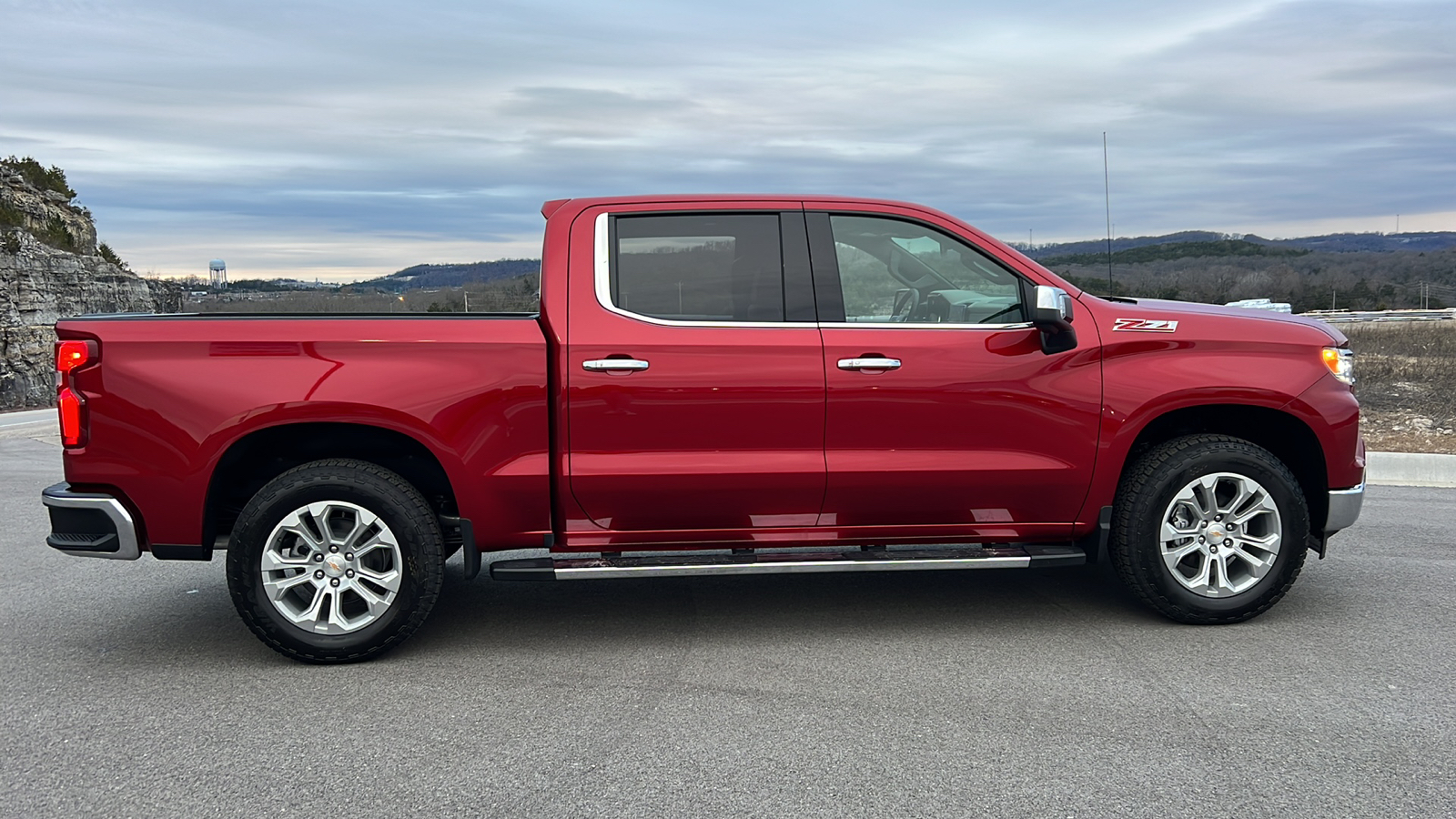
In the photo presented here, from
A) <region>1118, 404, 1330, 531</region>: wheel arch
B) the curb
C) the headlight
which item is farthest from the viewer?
the curb

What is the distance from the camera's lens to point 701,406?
15.0 ft

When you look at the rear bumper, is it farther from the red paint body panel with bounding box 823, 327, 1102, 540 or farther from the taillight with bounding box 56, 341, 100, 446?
the red paint body panel with bounding box 823, 327, 1102, 540

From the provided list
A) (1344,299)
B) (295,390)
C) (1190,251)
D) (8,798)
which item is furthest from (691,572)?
(1344,299)

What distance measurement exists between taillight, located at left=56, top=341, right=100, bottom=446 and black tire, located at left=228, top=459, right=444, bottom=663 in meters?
0.78

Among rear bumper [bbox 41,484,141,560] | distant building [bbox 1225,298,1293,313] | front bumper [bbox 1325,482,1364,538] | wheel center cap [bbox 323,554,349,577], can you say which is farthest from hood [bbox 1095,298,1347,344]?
rear bumper [bbox 41,484,141,560]

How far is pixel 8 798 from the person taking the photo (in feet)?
10.8

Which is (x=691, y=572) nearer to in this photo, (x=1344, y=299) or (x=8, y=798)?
(x=8, y=798)

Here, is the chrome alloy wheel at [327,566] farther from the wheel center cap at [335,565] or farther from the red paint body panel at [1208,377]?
the red paint body panel at [1208,377]

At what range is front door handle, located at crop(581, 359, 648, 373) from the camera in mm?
4555

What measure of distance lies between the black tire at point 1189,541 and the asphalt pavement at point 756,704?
14cm

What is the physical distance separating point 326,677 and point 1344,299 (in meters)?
54.5

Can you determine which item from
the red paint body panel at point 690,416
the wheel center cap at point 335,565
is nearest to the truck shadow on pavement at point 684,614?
the wheel center cap at point 335,565

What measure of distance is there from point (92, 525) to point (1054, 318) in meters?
4.22

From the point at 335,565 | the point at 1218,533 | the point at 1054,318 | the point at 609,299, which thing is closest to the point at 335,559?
the point at 335,565
